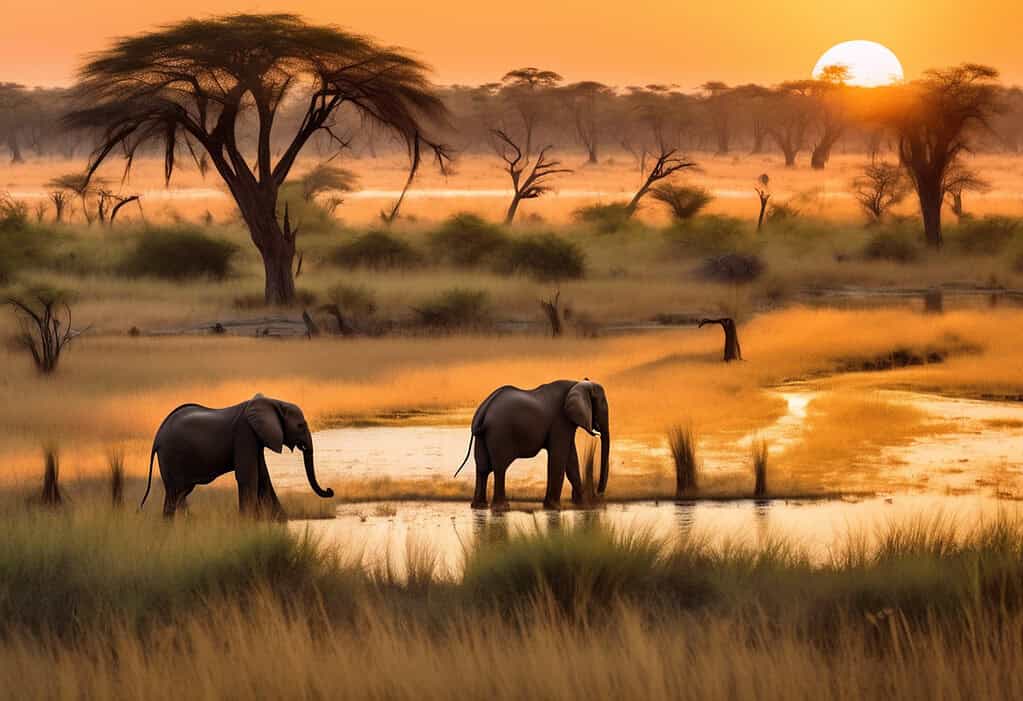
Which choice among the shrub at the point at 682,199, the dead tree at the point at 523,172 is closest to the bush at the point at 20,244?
the dead tree at the point at 523,172

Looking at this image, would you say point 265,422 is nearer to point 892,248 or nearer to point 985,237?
point 892,248

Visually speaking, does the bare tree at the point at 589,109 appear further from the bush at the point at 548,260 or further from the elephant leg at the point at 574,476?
the elephant leg at the point at 574,476

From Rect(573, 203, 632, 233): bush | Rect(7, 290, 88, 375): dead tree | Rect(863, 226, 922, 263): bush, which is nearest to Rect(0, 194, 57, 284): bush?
Rect(7, 290, 88, 375): dead tree

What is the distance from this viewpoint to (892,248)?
41469 millimetres

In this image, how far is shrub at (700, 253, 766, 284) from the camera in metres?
34.5

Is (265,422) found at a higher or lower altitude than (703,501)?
higher

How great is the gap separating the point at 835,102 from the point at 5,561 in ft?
290

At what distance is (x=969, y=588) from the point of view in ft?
23.0

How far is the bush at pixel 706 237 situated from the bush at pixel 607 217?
14.8ft

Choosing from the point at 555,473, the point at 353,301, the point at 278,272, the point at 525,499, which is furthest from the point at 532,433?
the point at 278,272

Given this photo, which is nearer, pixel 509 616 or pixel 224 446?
pixel 509 616

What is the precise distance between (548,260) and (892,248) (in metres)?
10.5

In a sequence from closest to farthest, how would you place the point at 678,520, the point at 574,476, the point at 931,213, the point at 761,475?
the point at 678,520
the point at 574,476
the point at 761,475
the point at 931,213

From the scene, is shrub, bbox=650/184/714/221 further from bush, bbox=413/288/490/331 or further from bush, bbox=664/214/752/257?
bush, bbox=413/288/490/331
